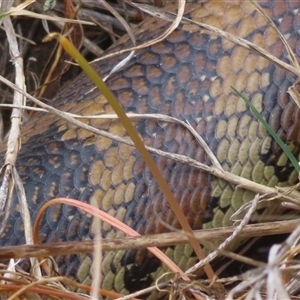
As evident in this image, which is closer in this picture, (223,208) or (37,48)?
(223,208)

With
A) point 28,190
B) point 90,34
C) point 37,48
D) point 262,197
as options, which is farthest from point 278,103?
point 37,48

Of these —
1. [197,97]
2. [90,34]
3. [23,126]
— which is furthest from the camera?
[90,34]

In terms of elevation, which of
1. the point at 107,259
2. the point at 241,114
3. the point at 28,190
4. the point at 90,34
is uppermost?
the point at 90,34

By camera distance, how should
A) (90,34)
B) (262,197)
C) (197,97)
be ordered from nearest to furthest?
1. (262,197)
2. (197,97)
3. (90,34)

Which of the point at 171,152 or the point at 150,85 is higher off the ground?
the point at 150,85

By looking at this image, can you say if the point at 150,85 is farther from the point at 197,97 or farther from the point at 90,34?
the point at 90,34

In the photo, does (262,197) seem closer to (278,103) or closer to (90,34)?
(278,103)

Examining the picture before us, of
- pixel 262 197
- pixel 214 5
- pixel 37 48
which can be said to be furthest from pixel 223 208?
pixel 37 48
